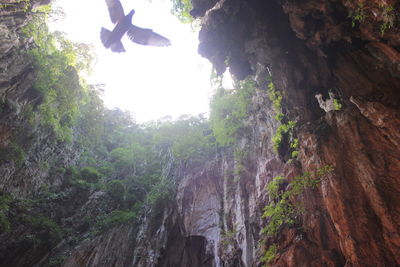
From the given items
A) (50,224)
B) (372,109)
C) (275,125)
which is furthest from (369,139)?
(50,224)

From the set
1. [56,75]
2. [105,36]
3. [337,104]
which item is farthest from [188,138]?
[337,104]

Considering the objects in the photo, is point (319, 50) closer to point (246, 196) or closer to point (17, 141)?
point (246, 196)

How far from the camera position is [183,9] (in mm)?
11461

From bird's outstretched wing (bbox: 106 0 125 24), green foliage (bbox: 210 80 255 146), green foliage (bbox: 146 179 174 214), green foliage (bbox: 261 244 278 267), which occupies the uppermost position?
bird's outstretched wing (bbox: 106 0 125 24)

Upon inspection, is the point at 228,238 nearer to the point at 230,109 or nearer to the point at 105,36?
the point at 230,109

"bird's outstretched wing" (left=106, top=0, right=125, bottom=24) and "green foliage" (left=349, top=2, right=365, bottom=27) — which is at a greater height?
"bird's outstretched wing" (left=106, top=0, right=125, bottom=24)

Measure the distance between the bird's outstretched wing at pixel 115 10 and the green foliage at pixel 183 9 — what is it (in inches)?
100

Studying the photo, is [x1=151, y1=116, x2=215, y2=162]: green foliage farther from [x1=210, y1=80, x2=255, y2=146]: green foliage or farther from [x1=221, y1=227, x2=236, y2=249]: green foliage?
[x1=221, y1=227, x2=236, y2=249]: green foliage

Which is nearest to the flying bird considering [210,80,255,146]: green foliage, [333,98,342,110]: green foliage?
[210,80,255,146]: green foliage

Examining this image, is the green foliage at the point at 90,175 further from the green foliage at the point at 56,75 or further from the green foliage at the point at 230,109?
the green foliage at the point at 230,109

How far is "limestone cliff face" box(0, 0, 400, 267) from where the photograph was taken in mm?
5547

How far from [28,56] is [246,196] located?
454 inches

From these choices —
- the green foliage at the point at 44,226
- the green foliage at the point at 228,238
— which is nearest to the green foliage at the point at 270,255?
the green foliage at the point at 228,238

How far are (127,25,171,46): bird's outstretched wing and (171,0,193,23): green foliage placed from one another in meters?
1.56
